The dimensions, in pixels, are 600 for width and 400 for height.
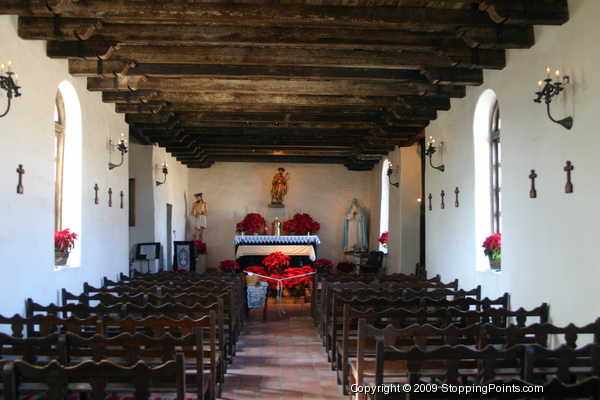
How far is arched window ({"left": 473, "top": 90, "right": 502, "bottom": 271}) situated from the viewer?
24.4 feet

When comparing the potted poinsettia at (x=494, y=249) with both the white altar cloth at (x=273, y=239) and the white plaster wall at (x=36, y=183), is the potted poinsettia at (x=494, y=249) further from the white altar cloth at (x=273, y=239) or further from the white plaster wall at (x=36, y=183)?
the white altar cloth at (x=273, y=239)

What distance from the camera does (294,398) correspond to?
491 cm

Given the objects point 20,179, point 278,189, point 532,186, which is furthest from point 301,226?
point 20,179

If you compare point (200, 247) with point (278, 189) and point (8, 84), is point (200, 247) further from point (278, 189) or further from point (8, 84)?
point (8, 84)

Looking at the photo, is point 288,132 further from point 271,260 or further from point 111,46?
point 111,46

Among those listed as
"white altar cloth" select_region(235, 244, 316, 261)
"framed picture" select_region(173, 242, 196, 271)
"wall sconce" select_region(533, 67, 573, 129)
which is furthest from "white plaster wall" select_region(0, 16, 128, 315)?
"white altar cloth" select_region(235, 244, 316, 261)

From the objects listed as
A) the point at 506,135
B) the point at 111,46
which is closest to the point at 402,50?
the point at 506,135

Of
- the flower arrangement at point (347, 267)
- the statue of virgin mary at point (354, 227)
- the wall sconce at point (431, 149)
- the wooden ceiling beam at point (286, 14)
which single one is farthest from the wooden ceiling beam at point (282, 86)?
the statue of virgin mary at point (354, 227)

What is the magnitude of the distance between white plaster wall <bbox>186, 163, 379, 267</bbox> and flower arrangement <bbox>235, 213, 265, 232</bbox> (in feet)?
2.50

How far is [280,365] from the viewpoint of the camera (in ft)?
20.4

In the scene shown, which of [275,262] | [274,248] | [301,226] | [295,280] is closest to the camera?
[295,280]

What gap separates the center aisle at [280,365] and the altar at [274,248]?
4.19 metres

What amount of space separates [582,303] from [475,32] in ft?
9.60

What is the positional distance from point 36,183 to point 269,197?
10850 millimetres
